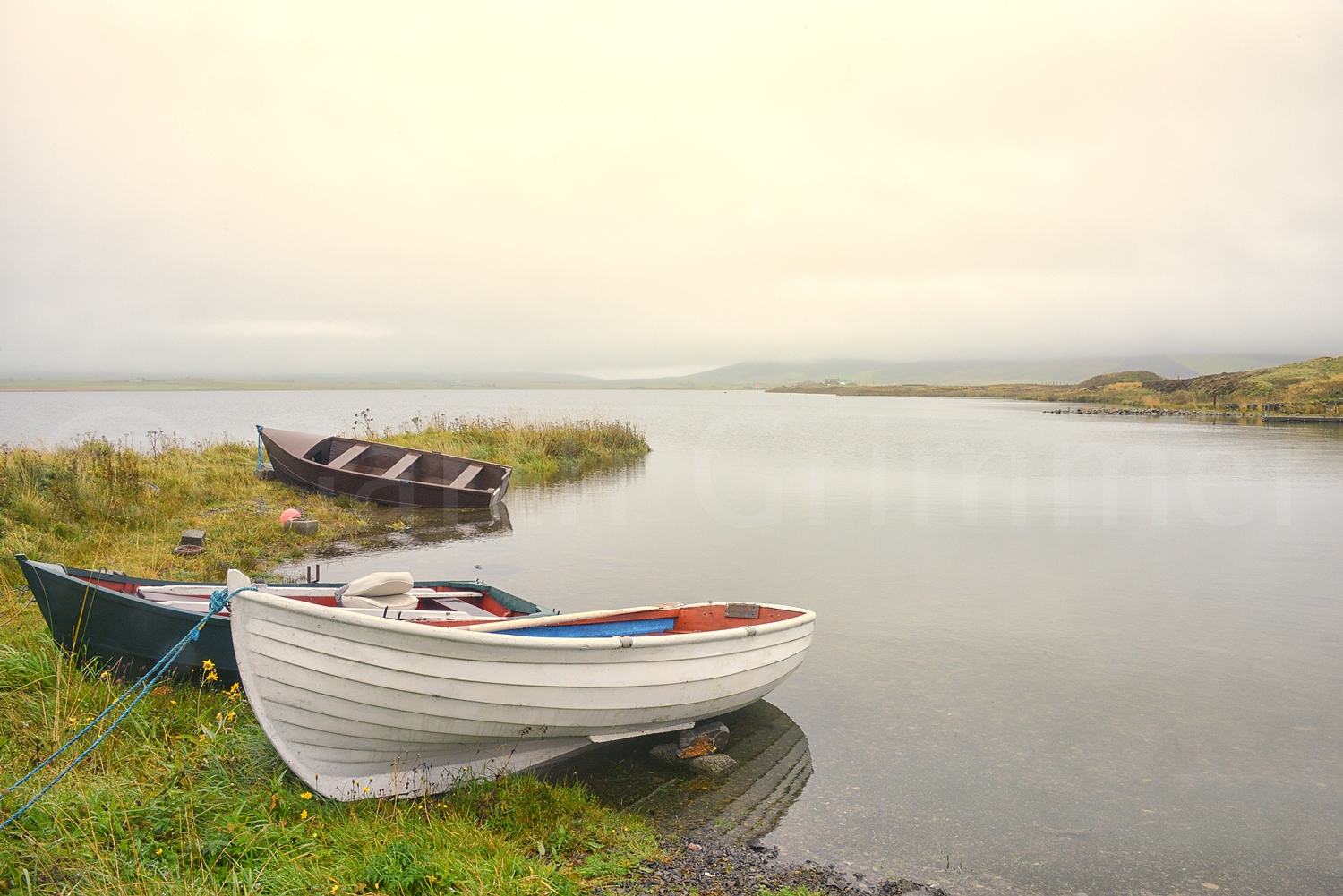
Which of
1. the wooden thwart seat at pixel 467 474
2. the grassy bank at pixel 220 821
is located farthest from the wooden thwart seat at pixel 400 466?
the grassy bank at pixel 220 821

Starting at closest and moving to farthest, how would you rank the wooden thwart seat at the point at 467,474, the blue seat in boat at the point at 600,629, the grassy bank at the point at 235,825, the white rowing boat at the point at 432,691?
the grassy bank at the point at 235,825
the white rowing boat at the point at 432,691
the blue seat in boat at the point at 600,629
the wooden thwart seat at the point at 467,474

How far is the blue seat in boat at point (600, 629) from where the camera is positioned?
6812 mm

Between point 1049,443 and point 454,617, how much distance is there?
43.6 m

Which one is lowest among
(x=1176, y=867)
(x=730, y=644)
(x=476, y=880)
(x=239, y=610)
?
(x=1176, y=867)

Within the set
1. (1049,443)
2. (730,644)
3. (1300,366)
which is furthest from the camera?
(1300,366)

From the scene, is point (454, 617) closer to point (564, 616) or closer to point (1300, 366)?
point (564, 616)

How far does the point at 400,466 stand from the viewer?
21109mm

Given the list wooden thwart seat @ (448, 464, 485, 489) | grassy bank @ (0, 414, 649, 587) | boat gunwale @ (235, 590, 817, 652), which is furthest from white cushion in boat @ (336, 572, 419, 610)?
wooden thwart seat @ (448, 464, 485, 489)

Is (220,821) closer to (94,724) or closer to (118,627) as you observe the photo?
(94,724)

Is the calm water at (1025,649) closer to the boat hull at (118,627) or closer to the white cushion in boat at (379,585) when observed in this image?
the white cushion in boat at (379,585)

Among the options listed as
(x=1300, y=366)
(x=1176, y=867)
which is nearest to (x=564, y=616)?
(x=1176, y=867)

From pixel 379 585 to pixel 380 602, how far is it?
7.3 inches

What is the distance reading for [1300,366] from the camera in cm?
8862

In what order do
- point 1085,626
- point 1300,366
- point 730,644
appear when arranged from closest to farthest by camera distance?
point 730,644, point 1085,626, point 1300,366
